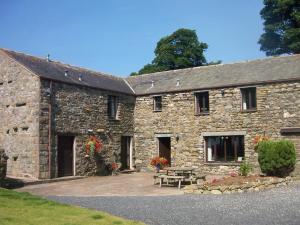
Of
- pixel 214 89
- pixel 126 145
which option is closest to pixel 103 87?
pixel 126 145

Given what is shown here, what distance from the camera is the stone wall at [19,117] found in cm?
1944

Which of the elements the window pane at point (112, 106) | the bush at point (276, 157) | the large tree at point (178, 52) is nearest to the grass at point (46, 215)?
the bush at point (276, 157)

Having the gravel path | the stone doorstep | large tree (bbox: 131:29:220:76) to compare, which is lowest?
the gravel path

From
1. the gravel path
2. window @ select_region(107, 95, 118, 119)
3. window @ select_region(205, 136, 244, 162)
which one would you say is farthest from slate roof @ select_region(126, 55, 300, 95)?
the gravel path

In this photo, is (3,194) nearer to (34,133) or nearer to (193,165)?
(34,133)

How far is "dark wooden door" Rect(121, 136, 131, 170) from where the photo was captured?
82.8 feet

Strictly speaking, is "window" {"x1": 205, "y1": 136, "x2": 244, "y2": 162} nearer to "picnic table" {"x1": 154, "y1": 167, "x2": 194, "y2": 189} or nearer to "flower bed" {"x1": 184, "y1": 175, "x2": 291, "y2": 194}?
"picnic table" {"x1": 154, "y1": 167, "x2": 194, "y2": 189}

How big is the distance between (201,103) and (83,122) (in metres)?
7.22

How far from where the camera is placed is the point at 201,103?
23844 mm

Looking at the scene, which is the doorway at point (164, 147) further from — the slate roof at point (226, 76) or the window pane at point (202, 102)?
the slate roof at point (226, 76)

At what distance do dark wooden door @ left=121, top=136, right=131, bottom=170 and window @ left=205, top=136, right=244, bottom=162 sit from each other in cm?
547

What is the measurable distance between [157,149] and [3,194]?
13543 mm

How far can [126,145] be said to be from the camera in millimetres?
25750

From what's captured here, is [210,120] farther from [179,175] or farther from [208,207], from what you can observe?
[208,207]
